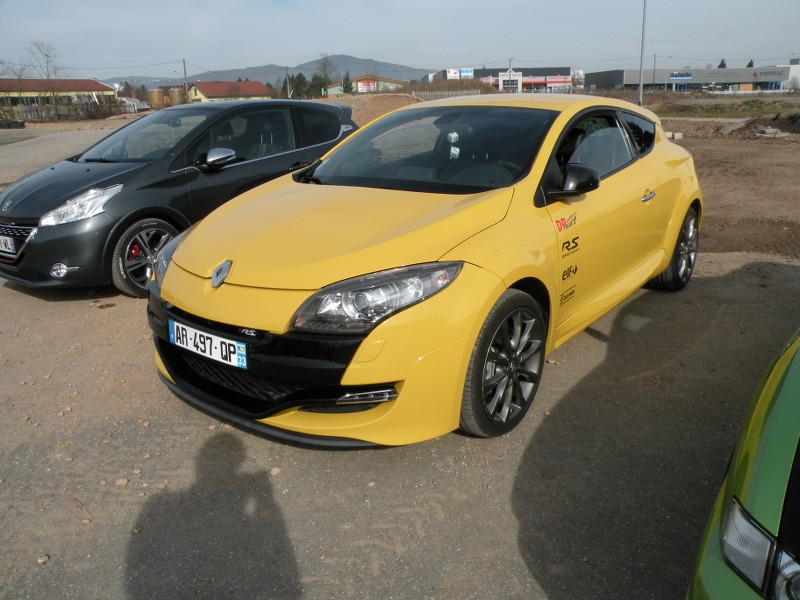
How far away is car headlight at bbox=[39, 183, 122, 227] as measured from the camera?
5.05 meters

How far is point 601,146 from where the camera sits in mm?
4141

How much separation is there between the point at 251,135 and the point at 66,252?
207 centimetres

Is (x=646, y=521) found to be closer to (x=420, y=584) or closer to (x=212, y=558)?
(x=420, y=584)

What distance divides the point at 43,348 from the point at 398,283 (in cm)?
301

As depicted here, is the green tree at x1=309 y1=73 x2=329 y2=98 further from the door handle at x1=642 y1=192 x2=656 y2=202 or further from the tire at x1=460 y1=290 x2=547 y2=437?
the tire at x1=460 y1=290 x2=547 y2=437

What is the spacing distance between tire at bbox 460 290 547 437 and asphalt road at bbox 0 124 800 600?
146 mm

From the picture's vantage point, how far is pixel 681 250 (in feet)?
17.0

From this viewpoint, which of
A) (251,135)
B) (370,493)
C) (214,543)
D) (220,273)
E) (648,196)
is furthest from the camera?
(251,135)

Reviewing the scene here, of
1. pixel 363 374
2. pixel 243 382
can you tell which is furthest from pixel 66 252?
pixel 363 374

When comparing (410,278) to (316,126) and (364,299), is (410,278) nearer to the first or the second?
(364,299)

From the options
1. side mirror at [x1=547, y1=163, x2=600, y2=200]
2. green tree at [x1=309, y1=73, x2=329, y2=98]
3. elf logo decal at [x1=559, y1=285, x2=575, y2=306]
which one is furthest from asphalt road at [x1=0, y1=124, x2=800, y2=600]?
green tree at [x1=309, y1=73, x2=329, y2=98]

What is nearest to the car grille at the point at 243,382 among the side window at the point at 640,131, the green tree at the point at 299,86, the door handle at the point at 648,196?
the door handle at the point at 648,196

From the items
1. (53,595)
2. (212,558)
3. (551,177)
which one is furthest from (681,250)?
(53,595)

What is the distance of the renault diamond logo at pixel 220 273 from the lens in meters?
2.94
